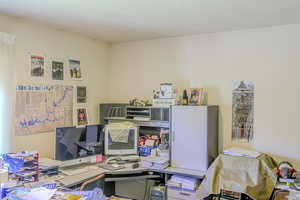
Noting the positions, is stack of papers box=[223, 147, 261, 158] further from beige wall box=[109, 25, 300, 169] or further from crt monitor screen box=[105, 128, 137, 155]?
crt monitor screen box=[105, 128, 137, 155]

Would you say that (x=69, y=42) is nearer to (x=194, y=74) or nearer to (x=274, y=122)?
(x=194, y=74)

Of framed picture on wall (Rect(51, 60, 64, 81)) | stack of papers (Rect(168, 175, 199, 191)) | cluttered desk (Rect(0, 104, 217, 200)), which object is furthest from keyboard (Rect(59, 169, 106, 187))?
framed picture on wall (Rect(51, 60, 64, 81))

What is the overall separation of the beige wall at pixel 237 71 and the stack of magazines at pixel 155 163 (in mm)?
764

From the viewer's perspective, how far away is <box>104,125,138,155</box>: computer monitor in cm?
337

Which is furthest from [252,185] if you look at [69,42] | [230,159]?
[69,42]

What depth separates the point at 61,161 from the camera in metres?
2.87

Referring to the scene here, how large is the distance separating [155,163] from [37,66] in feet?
5.52

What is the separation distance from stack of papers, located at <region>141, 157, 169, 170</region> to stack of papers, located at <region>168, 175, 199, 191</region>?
170 millimetres

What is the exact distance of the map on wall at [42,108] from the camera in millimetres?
2820

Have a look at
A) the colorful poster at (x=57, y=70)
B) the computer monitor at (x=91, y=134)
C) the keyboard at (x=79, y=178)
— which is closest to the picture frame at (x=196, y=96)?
the computer monitor at (x=91, y=134)

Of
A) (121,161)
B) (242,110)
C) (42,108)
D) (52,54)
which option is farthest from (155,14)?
(121,161)

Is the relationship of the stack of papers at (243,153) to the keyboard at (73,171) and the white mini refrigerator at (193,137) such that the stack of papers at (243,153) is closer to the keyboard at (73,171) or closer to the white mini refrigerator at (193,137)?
the white mini refrigerator at (193,137)

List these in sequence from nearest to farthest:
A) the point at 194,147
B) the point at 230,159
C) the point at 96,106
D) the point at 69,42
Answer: the point at 230,159 → the point at 194,147 → the point at 69,42 → the point at 96,106

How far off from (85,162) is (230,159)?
1.61 meters
